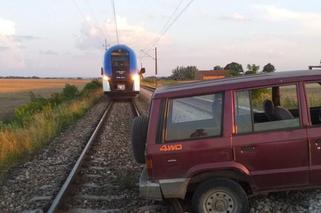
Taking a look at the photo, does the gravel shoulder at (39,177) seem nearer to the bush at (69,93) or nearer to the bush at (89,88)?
the bush at (69,93)

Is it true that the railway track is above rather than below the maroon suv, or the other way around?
below

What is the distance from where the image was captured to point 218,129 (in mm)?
6441

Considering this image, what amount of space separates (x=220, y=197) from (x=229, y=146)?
653mm

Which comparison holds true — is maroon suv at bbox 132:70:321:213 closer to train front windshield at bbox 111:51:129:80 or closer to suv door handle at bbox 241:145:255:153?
suv door handle at bbox 241:145:255:153

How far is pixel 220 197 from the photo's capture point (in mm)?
6500

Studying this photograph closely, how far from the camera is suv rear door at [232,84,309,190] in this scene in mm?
6336

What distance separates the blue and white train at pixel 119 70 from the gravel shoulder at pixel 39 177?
19632 millimetres

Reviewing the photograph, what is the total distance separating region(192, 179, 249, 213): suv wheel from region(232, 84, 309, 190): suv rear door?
27 centimetres

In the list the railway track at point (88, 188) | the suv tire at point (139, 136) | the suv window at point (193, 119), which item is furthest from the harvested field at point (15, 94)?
the suv window at point (193, 119)

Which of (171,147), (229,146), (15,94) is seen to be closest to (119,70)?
(171,147)

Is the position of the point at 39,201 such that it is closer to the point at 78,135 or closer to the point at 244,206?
the point at 244,206

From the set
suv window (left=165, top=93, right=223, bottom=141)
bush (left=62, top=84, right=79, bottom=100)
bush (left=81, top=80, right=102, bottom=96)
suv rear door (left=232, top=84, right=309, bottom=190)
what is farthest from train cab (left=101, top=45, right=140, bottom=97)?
suv rear door (left=232, top=84, right=309, bottom=190)

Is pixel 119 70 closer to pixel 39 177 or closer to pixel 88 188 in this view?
pixel 39 177

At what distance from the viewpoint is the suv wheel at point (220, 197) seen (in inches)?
253
